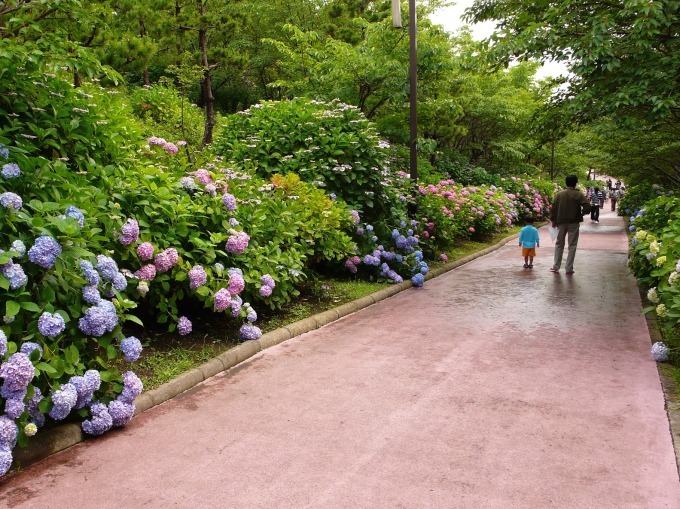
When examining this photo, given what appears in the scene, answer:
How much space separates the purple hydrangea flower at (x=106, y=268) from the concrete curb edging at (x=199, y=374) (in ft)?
3.35

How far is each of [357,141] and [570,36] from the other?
372 cm

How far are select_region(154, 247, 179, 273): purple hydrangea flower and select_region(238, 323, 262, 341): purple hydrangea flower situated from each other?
3.85ft

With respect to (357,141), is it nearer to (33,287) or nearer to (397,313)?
(397,313)

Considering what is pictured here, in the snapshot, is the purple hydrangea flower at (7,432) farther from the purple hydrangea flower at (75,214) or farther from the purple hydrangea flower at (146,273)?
the purple hydrangea flower at (146,273)

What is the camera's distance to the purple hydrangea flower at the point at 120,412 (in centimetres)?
403

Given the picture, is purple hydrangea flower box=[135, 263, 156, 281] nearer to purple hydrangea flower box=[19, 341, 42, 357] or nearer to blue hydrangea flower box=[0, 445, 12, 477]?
purple hydrangea flower box=[19, 341, 42, 357]

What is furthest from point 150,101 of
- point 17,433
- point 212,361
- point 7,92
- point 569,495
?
point 569,495

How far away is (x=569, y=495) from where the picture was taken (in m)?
3.24

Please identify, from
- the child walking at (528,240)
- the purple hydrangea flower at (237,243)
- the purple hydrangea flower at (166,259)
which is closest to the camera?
the purple hydrangea flower at (166,259)

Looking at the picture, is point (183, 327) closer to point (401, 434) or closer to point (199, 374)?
point (199, 374)

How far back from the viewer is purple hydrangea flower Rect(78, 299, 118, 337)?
3.87 meters

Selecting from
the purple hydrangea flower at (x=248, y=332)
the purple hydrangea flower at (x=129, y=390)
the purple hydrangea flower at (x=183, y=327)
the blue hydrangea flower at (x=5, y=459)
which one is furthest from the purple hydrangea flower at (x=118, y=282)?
the purple hydrangea flower at (x=248, y=332)

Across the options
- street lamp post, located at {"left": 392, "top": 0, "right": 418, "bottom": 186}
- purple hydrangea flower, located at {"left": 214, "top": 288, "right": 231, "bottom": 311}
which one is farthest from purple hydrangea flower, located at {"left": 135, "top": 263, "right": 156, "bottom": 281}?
street lamp post, located at {"left": 392, "top": 0, "right": 418, "bottom": 186}

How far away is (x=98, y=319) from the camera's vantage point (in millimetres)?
3869
